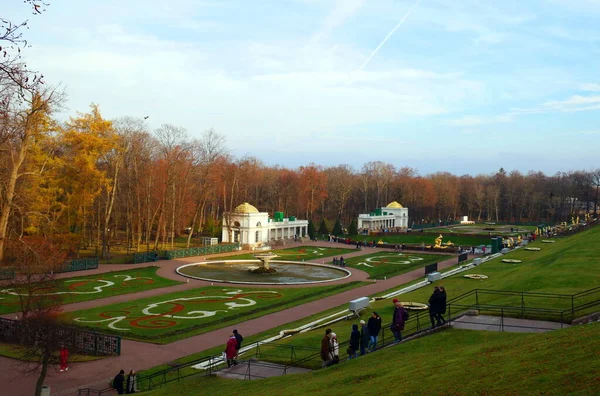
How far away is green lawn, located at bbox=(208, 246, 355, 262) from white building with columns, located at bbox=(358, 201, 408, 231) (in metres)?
30.2

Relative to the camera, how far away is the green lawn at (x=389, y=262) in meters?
51.6

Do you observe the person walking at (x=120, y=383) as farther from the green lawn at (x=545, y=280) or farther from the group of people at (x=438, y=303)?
the green lawn at (x=545, y=280)

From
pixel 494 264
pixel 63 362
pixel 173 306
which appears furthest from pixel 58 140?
pixel 494 264

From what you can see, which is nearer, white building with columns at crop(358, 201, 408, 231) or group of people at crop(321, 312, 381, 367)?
group of people at crop(321, 312, 381, 367)

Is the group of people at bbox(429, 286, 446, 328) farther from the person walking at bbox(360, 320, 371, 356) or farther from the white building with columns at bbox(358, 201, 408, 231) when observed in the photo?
the white building with columns at bbox(358, 201, 408, 231)

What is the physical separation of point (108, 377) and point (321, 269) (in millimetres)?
33869

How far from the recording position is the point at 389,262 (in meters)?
58.9

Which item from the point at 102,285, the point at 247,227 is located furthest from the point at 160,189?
the point at 102,285

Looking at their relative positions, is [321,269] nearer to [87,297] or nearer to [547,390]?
[87,297]

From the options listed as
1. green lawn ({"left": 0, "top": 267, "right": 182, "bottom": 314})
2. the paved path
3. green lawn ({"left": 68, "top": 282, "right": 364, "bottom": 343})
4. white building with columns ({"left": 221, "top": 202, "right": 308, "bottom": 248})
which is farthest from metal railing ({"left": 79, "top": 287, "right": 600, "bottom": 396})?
white building with columns ({"left": 221, "top": 202, "right": 308, "bottom": 248})

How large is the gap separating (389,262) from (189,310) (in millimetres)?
30628

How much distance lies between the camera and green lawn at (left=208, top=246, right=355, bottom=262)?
62216 mm

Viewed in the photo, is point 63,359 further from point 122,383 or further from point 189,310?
point 189,310

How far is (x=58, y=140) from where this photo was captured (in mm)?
51906
